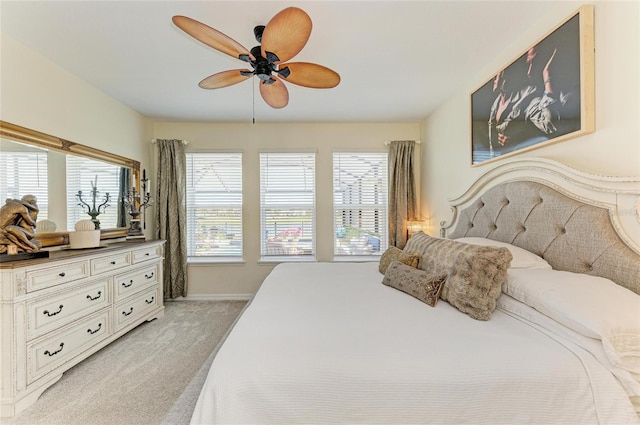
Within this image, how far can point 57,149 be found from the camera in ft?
7.55

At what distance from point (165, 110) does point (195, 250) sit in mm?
1935

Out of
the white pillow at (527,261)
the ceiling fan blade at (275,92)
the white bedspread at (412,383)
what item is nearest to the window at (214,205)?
the ceiling fan blade at (275,92)

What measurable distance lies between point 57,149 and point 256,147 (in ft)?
6.70

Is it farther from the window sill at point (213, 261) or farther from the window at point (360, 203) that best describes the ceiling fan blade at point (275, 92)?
the window sill at point (213, 261)

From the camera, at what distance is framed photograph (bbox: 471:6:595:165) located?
1.38 m

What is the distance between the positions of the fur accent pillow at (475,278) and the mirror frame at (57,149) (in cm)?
322

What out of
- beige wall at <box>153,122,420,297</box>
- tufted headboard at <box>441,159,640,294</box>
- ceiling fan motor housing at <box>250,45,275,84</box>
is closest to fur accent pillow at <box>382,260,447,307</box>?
tufted headboard at <box>441,159,640,294</box>

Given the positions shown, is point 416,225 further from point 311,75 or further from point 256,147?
point 256,147

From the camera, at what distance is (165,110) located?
A: 3.20m

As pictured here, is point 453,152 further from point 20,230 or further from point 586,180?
point 20,230

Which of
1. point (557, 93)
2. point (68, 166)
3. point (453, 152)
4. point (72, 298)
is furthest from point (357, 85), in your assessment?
point (72, 298)

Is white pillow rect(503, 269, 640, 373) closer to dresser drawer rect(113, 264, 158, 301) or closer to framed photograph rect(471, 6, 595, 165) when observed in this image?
framed photograph rect(471, 6, 595, 165)

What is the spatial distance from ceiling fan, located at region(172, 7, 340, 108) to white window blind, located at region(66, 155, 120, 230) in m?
1.79

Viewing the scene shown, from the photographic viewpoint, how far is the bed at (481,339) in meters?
0.92
